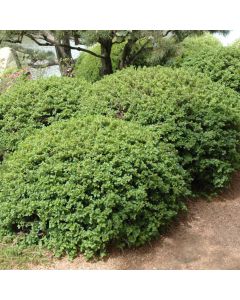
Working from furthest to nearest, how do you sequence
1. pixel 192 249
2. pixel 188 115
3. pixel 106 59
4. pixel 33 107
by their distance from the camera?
pixel 106 59
pixel 33 107
pixel 188 115
pixel 192 249

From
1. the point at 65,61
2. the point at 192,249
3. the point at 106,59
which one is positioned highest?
the point at 65,61

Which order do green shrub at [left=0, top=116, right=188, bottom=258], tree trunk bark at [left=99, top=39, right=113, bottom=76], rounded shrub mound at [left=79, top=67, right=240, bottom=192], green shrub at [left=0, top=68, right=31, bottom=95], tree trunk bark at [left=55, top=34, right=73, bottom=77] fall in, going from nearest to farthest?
green shrub at [left=0, top=116, right=188, bottom=258]
rounded shrub mound at [left=79, top=67, right=240, bottom=192]
green shrub at [left=0, top=68, right=31, bottom=95]
tree trunk bark at [left=99, top=39, right=113, bottom=76]
tree trunk bark at [left=55, top=34, right=73, bottom=77]

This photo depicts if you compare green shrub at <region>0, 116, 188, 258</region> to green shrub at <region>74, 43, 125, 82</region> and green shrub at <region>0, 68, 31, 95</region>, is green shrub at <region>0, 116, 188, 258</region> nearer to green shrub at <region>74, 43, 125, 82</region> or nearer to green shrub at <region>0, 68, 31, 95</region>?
green shrub at <region>0, 68, 31, 95</region>

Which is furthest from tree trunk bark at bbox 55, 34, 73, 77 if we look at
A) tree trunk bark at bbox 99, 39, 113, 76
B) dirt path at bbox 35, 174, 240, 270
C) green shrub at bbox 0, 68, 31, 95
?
dirt path at bbox 35, 174, 240, 270

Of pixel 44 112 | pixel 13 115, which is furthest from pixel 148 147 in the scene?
pixel 13 115

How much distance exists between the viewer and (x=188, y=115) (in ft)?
14.6

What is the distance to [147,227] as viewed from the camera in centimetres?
351

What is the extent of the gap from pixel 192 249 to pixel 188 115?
1477 mm

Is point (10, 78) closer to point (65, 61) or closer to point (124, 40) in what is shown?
point (65, 61)

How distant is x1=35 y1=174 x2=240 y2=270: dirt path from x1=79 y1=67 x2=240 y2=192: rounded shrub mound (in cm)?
45

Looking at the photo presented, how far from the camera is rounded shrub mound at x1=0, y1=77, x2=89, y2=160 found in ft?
15.6

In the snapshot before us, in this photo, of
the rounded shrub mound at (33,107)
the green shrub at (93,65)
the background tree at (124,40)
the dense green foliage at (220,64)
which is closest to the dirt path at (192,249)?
the rounded shrub mound at (33,107)


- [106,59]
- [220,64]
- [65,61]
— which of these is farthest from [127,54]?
[220,64]
